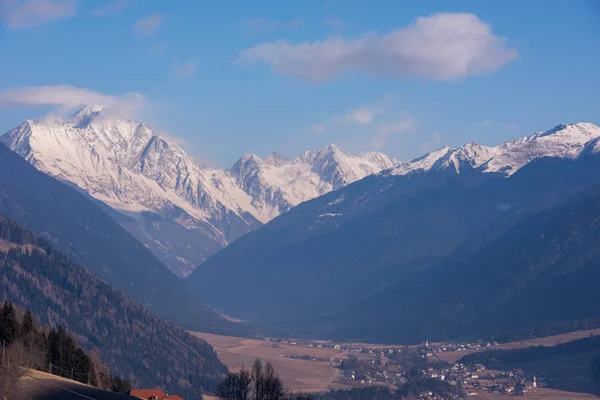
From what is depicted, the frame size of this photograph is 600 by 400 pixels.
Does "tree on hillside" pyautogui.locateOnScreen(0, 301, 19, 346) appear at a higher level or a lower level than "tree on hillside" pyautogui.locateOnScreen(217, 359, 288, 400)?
higher

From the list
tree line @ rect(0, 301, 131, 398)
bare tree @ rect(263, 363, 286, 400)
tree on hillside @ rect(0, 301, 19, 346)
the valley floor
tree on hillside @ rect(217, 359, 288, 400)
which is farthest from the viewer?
tree on hillside @ rect(217, 359, 288, 400)

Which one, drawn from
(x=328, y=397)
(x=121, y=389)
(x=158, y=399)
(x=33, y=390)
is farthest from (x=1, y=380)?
(x=328, y=397)

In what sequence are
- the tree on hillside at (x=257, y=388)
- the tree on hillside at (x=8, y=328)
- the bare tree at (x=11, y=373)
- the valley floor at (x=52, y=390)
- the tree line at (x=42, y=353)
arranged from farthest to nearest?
the tree on hillside at (x=257, y=388) < the tree on hillside at (x=8, y=328) < the tree line at (x=42, y=353) < the valley floor at (x=52, y=390) < the bare tree at (x=11, y=373)

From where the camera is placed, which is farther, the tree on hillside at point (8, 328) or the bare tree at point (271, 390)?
the bare tree at point (271, 390)

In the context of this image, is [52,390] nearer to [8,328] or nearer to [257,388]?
[8,328]

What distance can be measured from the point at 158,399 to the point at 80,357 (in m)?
14.3

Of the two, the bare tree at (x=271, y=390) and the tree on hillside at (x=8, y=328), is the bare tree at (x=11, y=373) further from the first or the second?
the bare tree at (x=271, y=390)

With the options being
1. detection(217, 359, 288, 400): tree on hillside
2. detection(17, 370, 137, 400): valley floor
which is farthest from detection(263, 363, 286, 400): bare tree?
detection(17, 370, 137, 400): valley floor

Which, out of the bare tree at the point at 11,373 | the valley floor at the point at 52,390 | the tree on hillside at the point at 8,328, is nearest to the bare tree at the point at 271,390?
the valley floor at the point at 52,390

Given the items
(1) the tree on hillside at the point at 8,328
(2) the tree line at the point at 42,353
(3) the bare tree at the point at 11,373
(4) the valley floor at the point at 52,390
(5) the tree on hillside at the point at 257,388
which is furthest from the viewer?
(5) the tree on hillside at the point at 257,388

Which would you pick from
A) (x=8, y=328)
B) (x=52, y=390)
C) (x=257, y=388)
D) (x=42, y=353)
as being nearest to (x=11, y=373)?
(x=52, y=390)

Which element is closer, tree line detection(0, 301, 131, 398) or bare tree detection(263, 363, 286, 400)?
tree line detection(0, 301, 131, 398)

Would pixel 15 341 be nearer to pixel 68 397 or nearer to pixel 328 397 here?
pixel 68 397

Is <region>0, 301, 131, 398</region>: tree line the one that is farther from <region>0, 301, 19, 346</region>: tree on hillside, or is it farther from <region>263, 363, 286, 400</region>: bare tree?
<region>263, 363, 286, 400</region>: bare tree
